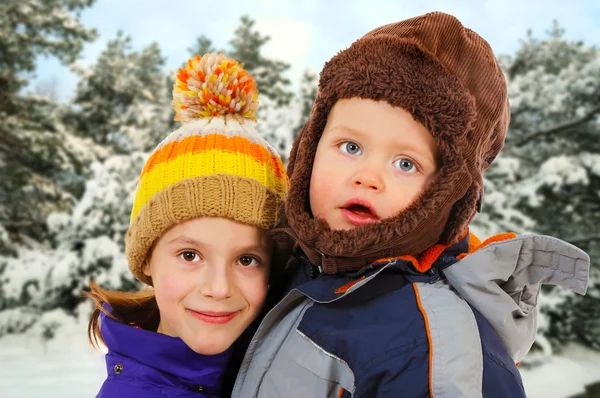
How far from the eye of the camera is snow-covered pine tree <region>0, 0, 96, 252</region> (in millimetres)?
5410

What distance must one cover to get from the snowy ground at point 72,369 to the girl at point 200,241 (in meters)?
2.29

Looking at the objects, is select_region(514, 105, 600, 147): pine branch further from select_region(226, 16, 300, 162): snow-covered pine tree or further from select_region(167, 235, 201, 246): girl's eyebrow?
select_region(167, 235, 201, 246): girl's eyebrow

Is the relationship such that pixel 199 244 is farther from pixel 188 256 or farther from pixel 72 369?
pixel 72 369

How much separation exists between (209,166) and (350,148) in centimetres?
37

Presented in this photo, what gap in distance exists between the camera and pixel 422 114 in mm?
1025

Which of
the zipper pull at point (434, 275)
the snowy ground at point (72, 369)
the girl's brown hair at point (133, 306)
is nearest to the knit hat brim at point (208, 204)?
the girl's brown hair at point (133, 306)

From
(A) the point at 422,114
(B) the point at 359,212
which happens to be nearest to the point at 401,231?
(B) the point at 359,212

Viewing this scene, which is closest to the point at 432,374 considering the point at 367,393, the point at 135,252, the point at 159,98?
the point at 367,393

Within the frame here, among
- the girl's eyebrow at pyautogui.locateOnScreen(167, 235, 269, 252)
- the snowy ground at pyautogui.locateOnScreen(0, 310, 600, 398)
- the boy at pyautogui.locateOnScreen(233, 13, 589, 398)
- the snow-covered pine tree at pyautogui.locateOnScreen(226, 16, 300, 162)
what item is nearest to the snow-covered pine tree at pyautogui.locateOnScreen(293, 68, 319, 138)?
the snow-covered pine tree at pyautogui.locateOnScreen(226, 16, 300, 162)

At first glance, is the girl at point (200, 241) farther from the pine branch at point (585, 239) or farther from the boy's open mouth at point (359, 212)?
the pine branch at point (585, 239)

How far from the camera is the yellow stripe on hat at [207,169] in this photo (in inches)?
50.9

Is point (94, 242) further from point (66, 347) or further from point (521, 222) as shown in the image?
point (521, 222)

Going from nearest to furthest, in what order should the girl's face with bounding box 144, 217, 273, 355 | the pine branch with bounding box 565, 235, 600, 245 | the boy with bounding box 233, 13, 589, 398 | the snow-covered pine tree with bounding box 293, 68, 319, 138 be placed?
1. the boy with bounding box 233, 13, 589, 398
2. the girl's face with bounding box 144, 217, 273, 355
3. the snow-covered pine tree with bounding box 293, 68, 319, 138
4. the pine branch with bounding box 565, 235, 600, 245

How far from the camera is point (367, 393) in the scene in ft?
3.04
